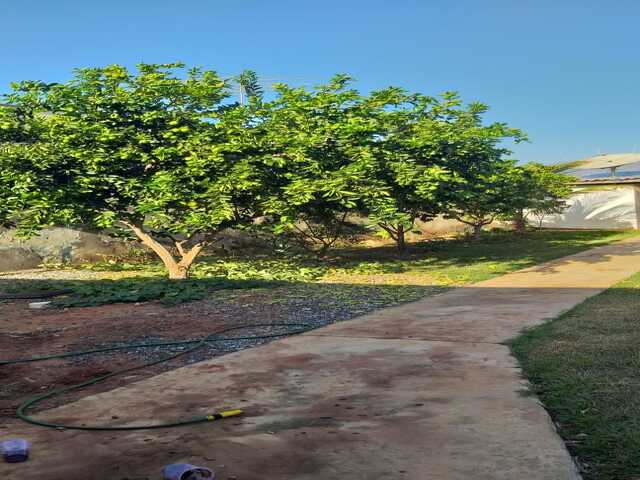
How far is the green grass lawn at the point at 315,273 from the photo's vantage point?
37.3 feet

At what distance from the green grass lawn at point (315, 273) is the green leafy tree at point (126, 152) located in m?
1.32

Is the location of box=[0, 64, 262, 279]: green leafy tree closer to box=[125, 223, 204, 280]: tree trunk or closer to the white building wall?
box=[125, 223, 204, 280]: tree trunk

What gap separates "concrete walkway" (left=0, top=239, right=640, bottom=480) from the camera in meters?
3.32

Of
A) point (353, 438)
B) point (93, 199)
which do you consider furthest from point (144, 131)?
point (353, 438)

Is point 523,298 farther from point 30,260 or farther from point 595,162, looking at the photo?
point 595,162

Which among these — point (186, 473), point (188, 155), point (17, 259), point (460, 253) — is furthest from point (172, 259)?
point (186, 473)

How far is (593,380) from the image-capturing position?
484 cm

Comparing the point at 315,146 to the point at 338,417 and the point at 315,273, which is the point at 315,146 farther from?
the point at 338,417

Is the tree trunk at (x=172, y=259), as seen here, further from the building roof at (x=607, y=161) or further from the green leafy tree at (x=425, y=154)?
the building roof at (x=607, y=161)

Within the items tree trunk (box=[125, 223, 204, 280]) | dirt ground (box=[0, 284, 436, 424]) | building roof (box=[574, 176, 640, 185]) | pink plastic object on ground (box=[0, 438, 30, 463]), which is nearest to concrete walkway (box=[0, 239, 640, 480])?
pink plastic object on ground (box=[0, 438, 30, 463])

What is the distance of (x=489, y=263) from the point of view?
16125 millimetres

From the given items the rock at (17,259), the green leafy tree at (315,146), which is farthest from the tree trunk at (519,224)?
the rock at (17,259)

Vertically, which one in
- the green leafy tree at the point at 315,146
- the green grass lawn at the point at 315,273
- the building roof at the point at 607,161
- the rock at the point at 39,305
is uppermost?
the building roof at the point at 607,161

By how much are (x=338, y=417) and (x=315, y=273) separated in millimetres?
10490
